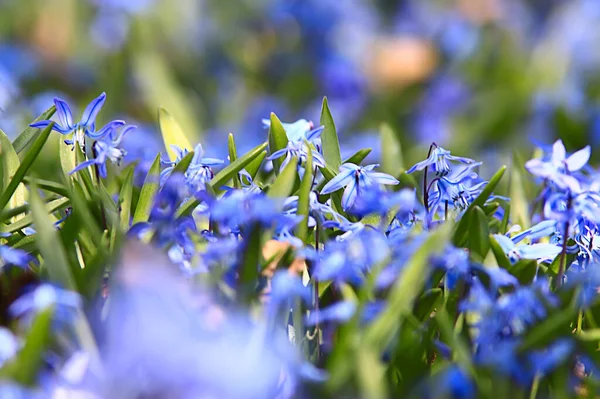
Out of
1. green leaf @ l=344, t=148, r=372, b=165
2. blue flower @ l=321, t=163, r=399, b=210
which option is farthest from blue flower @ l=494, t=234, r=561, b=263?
green leaf @ l=344, t=148, r=372, b=165

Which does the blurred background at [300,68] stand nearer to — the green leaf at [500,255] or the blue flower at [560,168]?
the blue flower at [560,168]

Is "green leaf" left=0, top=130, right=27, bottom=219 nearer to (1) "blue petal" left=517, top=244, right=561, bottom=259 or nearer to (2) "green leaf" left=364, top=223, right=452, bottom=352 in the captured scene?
(2) "green leaf" left=364, top=223, right=452, bottom=352

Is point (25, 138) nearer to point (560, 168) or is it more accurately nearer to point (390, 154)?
point (390, 154)

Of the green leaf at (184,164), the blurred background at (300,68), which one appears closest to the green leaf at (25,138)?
the green leaf at (184,164)

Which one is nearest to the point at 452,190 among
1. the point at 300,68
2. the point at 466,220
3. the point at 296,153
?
the point at 466,220

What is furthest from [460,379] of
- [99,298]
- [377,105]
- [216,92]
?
[216,92]

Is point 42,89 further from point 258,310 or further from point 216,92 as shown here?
point 258,310
